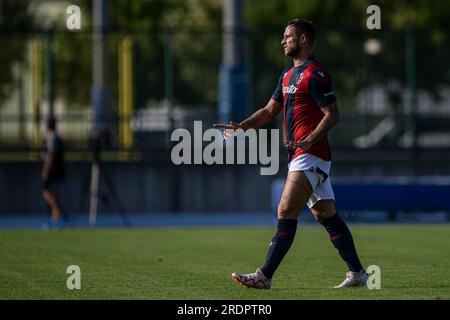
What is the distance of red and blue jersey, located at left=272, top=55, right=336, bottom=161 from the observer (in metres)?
11.6

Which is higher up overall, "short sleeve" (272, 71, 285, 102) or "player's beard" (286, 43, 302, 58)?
"player's beard" (286, 43, 302, 58)

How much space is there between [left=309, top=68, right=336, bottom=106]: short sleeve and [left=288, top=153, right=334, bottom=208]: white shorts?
1.70 feet

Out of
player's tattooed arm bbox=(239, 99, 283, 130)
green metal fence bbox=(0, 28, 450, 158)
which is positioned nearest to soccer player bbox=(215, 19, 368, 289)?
player's tattooed arm bbox=(239, 99, 283, 130)

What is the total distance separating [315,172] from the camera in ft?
38.4

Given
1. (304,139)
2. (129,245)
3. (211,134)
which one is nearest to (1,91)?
(211,134)

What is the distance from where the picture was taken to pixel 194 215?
28.3 metres

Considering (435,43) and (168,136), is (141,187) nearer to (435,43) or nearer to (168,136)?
(168,136)

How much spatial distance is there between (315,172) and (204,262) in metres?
4.12

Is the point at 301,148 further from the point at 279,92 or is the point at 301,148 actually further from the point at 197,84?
the point at 197,84
